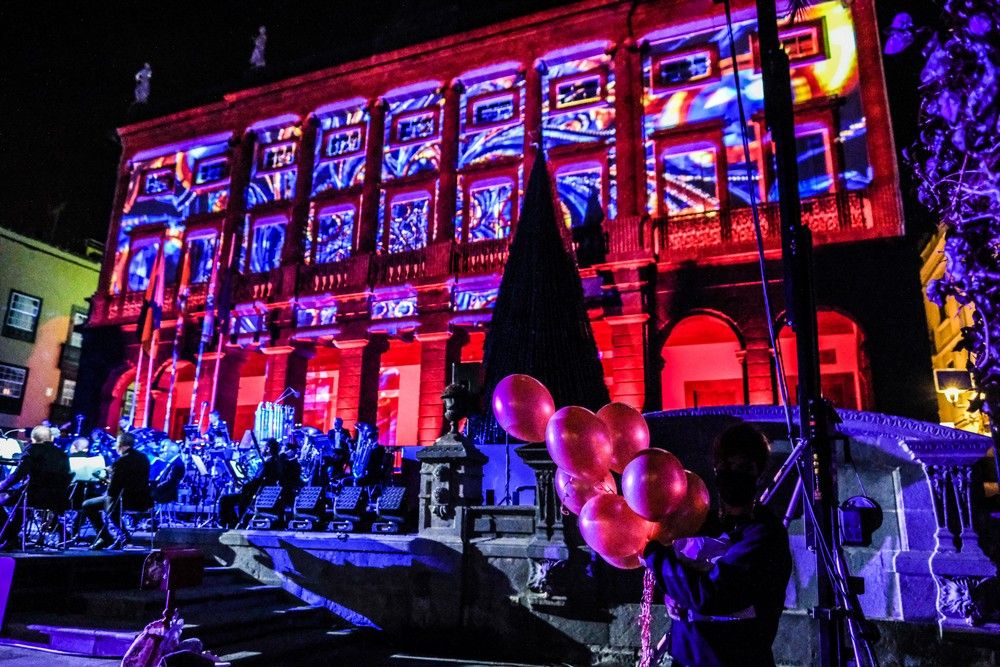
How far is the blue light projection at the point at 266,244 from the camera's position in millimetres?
22656

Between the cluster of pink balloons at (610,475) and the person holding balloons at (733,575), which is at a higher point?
the cluster of pink balloons at (610,475)

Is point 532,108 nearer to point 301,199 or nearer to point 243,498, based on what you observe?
point 301,199

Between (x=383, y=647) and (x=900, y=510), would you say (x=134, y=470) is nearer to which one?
(x=383, y=647)

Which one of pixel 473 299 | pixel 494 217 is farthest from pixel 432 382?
pixel 494 217

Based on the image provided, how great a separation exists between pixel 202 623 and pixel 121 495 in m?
3.45

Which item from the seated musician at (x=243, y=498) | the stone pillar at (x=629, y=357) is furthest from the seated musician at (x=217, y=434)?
the stone pillar at (x=629, y=357)

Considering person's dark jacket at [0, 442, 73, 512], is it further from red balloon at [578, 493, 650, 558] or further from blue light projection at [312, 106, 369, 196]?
blue light projection at [312, 106, 369, 196]

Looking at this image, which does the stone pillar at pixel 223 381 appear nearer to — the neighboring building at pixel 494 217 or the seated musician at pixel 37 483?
the neighboring building at pixel 494 217

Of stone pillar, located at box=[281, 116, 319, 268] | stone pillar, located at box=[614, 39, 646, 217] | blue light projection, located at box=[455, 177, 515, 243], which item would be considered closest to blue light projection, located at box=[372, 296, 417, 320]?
blue light projection, located at box=[455, 177, 515, 243]

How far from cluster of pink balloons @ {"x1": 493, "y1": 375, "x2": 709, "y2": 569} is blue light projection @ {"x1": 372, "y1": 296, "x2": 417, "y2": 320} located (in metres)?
14.8

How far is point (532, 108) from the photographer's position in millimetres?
20094

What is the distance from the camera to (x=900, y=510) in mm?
6902

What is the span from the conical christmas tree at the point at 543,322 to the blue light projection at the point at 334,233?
9.45 metres

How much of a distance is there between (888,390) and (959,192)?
13126 mm
